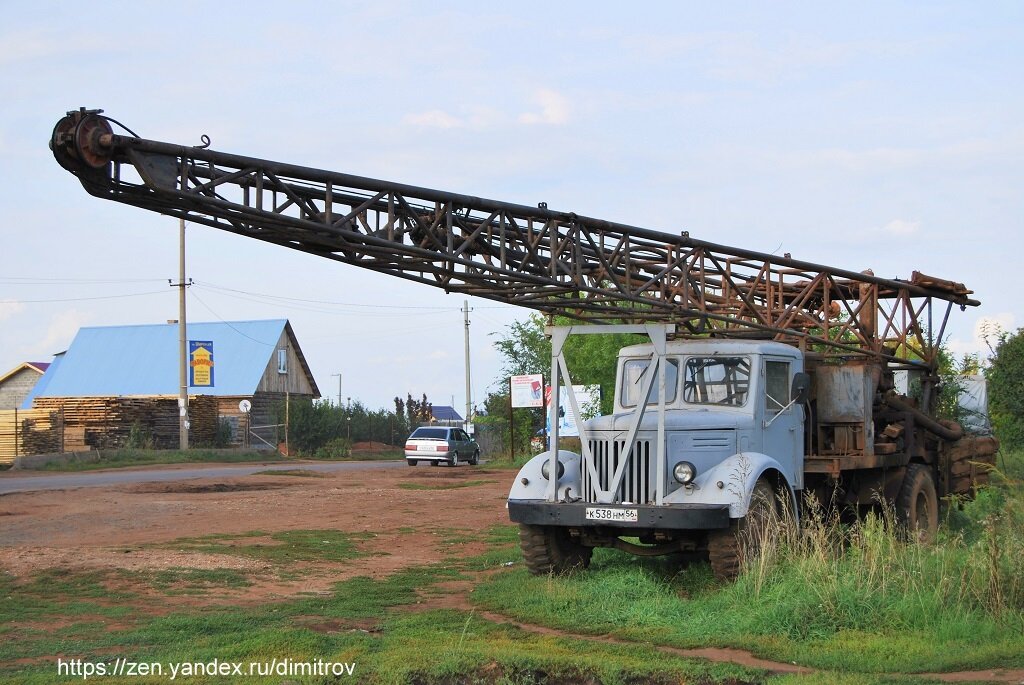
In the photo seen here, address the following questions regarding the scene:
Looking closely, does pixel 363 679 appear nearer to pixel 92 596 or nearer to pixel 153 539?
pixel 92 596

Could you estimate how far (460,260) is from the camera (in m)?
11.3

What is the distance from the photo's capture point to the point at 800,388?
11836mm

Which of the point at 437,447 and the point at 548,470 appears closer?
the point at 548,470

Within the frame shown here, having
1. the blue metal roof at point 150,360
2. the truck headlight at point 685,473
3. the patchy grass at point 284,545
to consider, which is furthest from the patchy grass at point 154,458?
the truck headlight at point 685,473

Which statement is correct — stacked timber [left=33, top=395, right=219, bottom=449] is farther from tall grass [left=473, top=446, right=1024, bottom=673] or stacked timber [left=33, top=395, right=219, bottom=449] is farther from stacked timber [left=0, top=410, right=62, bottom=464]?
tall grass [left=473, top=446, right=1024, bottom=673]

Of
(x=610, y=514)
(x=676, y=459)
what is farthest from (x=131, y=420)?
(x=610, y=514)

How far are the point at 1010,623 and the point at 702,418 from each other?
12.2 feet

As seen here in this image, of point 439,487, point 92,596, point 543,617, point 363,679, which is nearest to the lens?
point 363,679

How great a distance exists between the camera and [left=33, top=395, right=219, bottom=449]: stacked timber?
49062 mm

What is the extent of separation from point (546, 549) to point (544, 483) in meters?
0.66

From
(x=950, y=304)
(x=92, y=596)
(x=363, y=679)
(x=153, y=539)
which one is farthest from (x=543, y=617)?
(x=950, y=304)

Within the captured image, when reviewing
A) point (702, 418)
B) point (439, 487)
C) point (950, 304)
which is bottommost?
point (439, 487)

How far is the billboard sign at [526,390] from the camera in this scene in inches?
1479

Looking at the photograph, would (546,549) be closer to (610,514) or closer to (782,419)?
(610,514)
